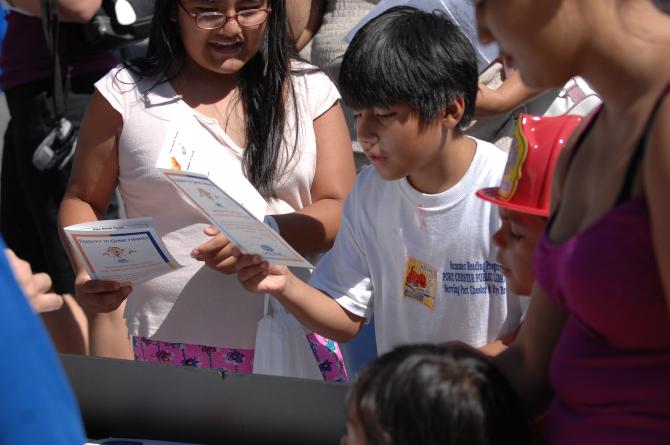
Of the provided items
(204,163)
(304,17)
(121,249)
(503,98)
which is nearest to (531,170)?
(204,163)

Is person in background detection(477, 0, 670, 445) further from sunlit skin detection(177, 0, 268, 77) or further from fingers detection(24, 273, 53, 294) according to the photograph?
sunlit skin detection(177, 0, 268, 77)

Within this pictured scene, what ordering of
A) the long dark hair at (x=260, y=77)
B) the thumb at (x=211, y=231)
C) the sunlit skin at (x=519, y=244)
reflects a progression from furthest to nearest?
the long dark hair at (x=260, y=77), the thumb at (x=211, y=231), the sunlit skin at (x=519, y=244)

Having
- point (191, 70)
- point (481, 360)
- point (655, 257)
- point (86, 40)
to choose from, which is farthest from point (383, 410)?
point (86, 40)

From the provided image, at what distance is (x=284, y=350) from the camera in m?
2.30

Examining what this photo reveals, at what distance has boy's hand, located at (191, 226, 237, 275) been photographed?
7.15 feet

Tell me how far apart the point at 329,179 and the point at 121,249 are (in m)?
0.62

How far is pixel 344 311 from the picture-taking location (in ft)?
7.08

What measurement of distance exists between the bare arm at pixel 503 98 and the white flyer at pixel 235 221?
98 centimetres

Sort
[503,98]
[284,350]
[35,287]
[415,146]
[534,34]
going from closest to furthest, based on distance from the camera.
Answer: [534,34], [35,287], [415,146], [284,350], [503,98]

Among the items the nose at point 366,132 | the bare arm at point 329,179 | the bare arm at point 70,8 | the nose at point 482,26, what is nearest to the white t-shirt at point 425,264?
the nose at point 366,132

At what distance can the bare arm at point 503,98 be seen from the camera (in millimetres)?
2730

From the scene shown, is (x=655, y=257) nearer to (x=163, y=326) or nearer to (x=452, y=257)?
(x=452, y=257)

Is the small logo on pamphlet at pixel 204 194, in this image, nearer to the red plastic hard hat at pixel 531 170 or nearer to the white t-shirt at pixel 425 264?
the white t-shirt at pixel 425 264

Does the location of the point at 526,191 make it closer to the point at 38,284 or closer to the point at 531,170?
the point at 531,170
